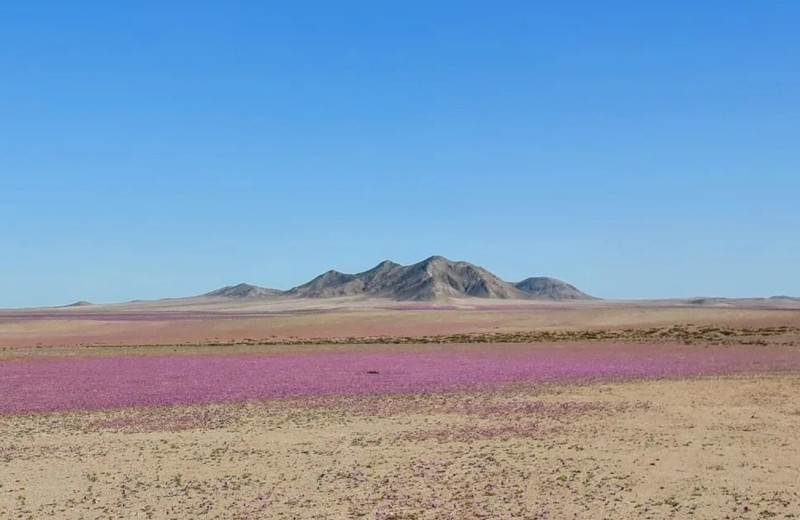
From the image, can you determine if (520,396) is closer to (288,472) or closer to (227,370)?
(288,472)

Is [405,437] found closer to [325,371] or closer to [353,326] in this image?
[325,371]

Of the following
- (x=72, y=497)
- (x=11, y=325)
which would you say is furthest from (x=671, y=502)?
(x=11, y=325)

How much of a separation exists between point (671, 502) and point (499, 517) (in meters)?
3.30

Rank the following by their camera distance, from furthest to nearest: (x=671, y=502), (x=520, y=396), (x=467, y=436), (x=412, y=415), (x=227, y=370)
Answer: (x=227, y=370)
(x=520, y=396)
(x=412, y=415)
(x=467, y=436)
(x=671, y=502)

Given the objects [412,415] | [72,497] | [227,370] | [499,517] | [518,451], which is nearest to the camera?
[499,517]

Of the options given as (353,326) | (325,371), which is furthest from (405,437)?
(353,326)

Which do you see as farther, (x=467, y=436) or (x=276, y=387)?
(x=276, y=387)

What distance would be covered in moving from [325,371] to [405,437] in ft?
→ 64.5

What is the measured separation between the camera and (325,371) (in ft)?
131

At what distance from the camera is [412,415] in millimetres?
24656

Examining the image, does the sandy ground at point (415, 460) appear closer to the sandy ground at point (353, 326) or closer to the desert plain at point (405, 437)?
the desert plain at point (405, 437)

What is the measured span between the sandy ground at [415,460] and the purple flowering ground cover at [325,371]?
376cm

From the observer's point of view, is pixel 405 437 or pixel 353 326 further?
pixel 353 326

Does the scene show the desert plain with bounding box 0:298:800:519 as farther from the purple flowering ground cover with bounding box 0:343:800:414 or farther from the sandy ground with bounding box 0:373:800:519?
the purple flowering ground cover with bounding box 0:343:800:414
